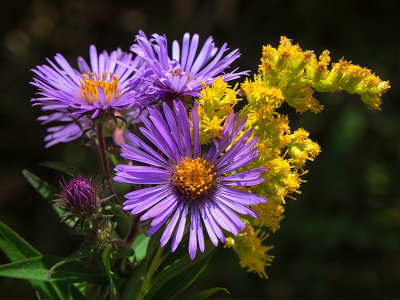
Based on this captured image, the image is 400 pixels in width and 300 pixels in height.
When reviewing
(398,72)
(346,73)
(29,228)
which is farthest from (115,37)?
(346,73)

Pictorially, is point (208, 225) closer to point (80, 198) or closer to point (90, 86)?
point (80, 198)

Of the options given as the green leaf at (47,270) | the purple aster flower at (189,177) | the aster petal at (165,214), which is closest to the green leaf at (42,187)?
the green leaf at (47,270)

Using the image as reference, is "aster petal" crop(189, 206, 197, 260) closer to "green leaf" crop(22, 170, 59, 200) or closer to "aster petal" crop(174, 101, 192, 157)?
"aster petal" crop(174, 101, 192, 157)

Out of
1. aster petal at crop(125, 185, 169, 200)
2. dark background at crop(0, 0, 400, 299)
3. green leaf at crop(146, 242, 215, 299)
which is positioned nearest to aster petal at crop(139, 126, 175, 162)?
aster petal at crop(125, 185, 169, 200)

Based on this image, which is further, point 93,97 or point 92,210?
point 93,97

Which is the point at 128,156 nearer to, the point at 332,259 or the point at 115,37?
the point at 332,259
